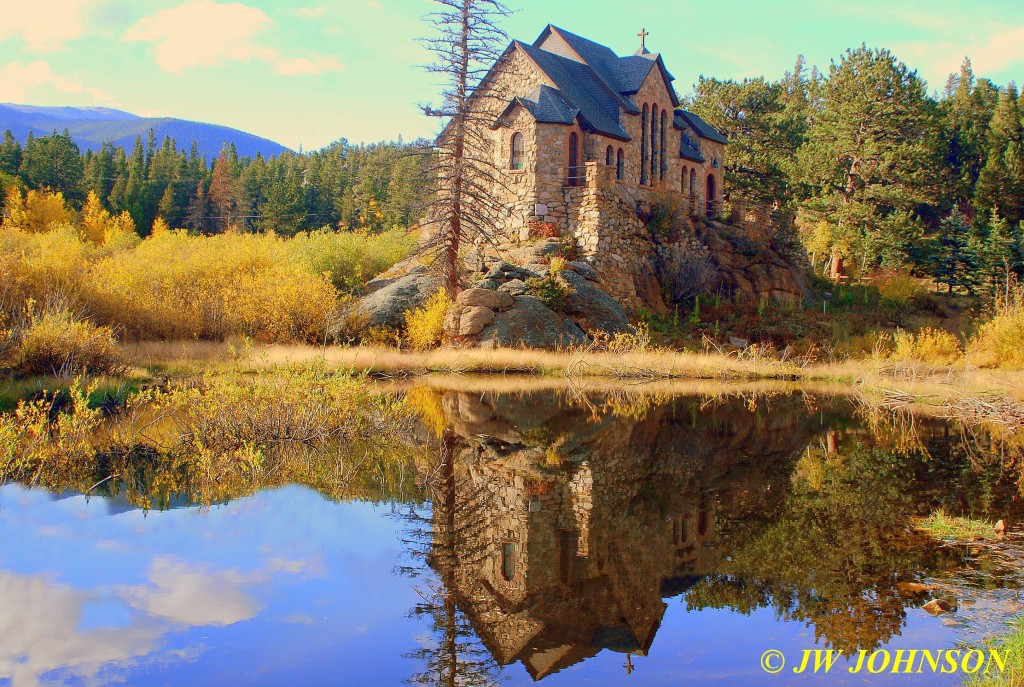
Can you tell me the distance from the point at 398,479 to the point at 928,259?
42.4 m

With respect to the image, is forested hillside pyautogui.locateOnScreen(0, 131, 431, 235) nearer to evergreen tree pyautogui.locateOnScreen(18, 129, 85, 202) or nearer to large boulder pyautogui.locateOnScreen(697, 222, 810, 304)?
evergreen tree pyautogui.locateOnScreen(18, 129, 85, 202)

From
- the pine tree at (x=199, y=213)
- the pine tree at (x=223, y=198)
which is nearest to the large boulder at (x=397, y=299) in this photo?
the pine tree at (x=199, y=213)

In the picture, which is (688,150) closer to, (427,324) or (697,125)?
(697,125)

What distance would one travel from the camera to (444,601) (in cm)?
734

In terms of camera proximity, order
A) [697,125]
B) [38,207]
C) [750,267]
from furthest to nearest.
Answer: [38,207], [697,125], [750,267]

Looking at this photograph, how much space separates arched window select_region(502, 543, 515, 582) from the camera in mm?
7901

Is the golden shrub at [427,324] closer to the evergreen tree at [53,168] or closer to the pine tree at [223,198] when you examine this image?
the pine tree at [223,198]

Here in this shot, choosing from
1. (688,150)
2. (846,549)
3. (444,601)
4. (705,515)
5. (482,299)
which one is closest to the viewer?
(444,601)

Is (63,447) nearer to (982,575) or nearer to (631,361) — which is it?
(982,575)

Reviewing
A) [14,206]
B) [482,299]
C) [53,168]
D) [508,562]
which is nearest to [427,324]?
[482,299]

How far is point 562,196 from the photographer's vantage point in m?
34.2

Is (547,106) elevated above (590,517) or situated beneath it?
elevated above

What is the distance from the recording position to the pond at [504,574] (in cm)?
632

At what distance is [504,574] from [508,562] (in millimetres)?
320
